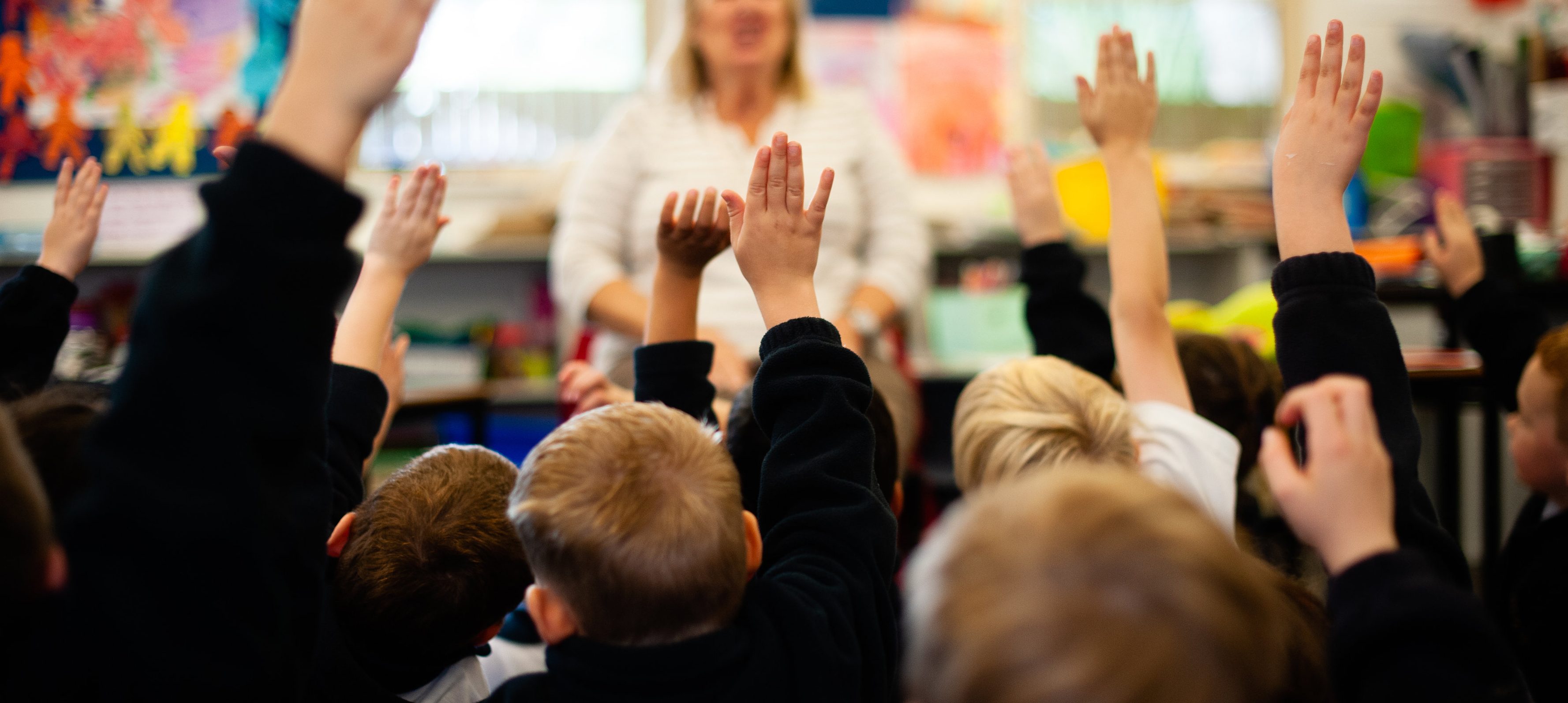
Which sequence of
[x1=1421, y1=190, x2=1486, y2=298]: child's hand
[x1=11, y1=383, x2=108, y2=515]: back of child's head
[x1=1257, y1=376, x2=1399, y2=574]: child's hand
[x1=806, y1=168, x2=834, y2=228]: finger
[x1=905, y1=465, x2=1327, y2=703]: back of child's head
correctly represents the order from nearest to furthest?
1. [x1=905, y1=465, x2=1327, y2=703]: back of child's head
2. [x1=1257, y1=376, x2=1399, y2=574]: child's hand
3. [x1=11, y1=383, x2=108, y2=515]: back of child's head
4. [x1=806, y1=168, x2=834, y2=228]: finger
5. [x1=1421, y1=190, x2=1486, y2=298]: child's hand

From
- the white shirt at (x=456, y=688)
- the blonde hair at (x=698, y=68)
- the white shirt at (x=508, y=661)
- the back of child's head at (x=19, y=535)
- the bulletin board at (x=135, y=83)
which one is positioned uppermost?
the bulletin board at (x=135, y=83)

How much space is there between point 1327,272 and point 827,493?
422 millimetres

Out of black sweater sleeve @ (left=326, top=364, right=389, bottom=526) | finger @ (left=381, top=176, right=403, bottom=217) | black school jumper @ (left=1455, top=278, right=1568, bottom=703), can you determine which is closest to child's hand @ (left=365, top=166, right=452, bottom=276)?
finger @ (left=381, top=176, right=403, bottom=217)

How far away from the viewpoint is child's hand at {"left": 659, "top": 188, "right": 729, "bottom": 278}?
3.18 feet

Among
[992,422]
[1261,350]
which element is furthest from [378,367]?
[1261,350]

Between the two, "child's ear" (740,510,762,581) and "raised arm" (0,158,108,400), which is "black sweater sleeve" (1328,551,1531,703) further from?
"raised arm" (0,158,108,400)

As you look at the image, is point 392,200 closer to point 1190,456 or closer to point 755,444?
point 755,444

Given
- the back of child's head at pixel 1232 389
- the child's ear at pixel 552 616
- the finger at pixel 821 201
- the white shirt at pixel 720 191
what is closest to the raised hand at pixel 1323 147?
the finger at pixel 821 201

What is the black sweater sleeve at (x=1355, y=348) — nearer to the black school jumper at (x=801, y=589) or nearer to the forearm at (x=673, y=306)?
the black school jumper at (x=801, y=589)

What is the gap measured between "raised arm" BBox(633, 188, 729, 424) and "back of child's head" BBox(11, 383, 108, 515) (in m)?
0.48

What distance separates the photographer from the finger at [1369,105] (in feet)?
2.80

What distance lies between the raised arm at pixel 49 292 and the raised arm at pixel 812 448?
0.74 m

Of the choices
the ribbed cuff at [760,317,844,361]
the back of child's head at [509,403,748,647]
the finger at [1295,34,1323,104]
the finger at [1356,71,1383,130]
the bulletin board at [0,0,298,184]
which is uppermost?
the bulletin board at [0,0,298,184]

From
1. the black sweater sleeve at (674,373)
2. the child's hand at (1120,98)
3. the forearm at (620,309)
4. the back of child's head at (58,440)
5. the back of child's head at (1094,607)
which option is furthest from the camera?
the forearm at (620,309)
